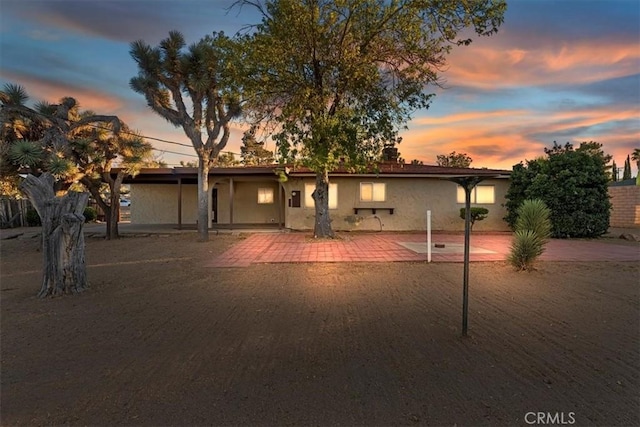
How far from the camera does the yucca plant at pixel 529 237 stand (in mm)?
7551

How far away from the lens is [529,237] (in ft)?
24.9

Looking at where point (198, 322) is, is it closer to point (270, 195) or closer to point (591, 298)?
point (591, 298)

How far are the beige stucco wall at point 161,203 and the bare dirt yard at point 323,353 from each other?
44.1 ft

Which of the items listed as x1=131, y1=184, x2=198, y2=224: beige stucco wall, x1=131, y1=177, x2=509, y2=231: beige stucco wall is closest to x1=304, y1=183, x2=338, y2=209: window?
x1=131, y1=177, x2=509, y2=231: beige stucco wall

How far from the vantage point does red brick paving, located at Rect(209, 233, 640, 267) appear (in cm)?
910

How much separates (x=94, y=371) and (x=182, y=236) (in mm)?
12133

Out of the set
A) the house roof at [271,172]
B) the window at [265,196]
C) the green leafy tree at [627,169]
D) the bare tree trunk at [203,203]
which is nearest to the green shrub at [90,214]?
the house roof at [271,172]

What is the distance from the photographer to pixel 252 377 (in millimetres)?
3023

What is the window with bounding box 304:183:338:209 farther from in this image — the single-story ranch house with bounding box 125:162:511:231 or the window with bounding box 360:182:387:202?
the window with bounding box 360:182:387:202

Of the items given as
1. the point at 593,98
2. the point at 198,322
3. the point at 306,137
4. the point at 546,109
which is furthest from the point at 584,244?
the point at 198,322

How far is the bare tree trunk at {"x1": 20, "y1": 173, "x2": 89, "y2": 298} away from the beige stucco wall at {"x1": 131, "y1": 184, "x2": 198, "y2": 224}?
1427 centimetres

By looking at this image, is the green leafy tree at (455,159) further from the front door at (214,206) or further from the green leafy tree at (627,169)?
the front door at (214,206)

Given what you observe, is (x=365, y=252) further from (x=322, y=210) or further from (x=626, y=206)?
(x=626, y=206)
